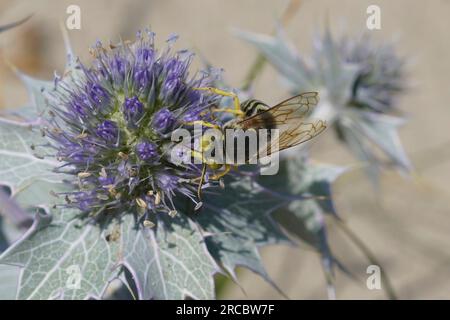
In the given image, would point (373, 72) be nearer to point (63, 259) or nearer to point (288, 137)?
point (288, 137)

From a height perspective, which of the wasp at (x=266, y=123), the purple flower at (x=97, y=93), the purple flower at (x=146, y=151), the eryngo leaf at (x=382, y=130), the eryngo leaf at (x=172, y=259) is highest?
the eryngo leaf at (x=382, y=130)

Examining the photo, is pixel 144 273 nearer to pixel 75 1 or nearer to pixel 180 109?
pixel 180 109

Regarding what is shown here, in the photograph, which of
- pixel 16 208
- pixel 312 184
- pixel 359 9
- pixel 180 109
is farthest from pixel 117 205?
pixel 359 9

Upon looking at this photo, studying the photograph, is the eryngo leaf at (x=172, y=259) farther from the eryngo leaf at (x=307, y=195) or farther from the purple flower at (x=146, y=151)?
the eryngo leaf at (x=307, y=195)

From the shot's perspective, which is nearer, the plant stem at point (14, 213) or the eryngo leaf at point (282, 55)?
the plant stem at point (14, 213)

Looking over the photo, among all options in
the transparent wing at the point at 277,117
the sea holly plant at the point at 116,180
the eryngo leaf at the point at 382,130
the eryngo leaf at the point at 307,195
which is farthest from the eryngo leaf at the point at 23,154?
the eryngo leaf at the point at 382,130

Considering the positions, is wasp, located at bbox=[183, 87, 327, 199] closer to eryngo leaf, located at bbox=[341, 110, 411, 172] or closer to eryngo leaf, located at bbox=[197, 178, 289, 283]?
eryngo leaf, located at bbox=[197, 178, 289, 283]
